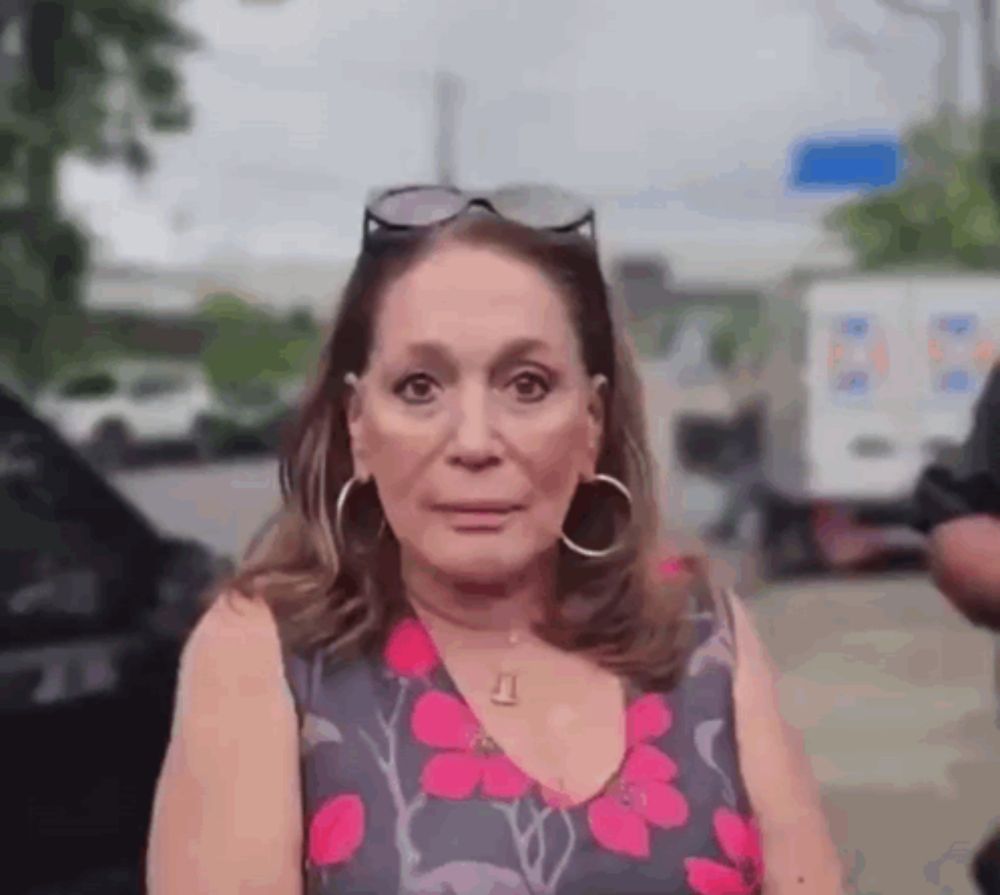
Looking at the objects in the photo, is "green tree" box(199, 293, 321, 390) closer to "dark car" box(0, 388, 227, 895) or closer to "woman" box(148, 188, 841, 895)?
"dark car" box(0, 388, 227, 895)

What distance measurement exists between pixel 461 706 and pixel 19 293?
1.08 m

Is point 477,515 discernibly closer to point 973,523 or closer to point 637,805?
point 637,805

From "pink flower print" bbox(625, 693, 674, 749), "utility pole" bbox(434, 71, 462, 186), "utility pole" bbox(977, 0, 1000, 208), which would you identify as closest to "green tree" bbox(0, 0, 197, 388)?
"utility pole" bbox(434, 71, 462, 186)

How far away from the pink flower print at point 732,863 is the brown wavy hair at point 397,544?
13cm

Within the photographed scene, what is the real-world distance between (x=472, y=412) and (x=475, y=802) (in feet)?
0.98

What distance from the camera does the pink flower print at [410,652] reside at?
1.65 meters

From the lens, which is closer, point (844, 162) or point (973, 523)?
point (973, 523)

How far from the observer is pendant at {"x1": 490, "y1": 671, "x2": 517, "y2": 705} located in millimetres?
1657

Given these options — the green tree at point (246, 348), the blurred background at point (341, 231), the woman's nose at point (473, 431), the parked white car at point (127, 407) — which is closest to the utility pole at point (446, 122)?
the blurred background at point (341, 231)

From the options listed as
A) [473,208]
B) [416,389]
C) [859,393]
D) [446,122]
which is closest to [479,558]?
[416,389]

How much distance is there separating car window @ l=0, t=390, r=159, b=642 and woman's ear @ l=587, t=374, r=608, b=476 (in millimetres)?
935

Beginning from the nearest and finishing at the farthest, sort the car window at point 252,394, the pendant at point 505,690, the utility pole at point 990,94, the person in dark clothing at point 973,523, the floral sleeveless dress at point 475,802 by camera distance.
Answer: the floral sleeveless dress at point 475,802
the pendant at point 505,690
the person in dark clothing at point 973,523
the car window at point 252,394
the utility pole at point 990,94

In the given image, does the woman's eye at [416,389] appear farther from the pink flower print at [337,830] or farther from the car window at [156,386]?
the car window at [156,386]

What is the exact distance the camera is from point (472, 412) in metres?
1.61
